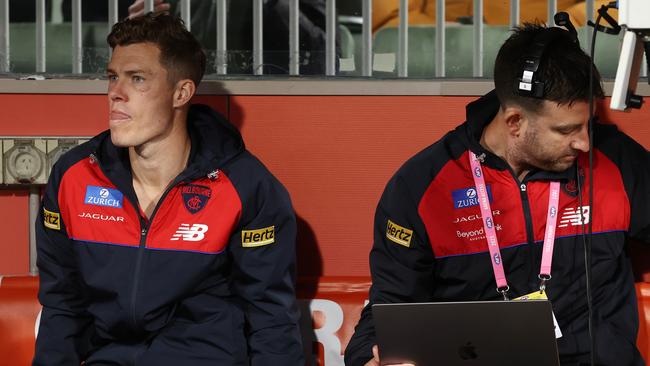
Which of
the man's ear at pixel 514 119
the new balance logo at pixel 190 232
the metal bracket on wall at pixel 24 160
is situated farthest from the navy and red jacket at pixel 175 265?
the man's ear at pixel 514 119

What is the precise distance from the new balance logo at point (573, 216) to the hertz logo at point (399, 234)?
49cm

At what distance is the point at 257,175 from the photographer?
411 cm

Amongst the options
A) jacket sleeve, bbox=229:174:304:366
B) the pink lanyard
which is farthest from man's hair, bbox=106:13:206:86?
the pink lanyard

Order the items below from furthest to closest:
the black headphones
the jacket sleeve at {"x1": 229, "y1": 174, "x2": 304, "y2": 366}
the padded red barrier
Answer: the padded red barrier < the jacket sleeve at {"x1": 229, "y1": 174, "x2": 304, "y2": 366} < the black headphones

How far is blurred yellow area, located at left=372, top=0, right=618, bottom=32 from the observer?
459 cm

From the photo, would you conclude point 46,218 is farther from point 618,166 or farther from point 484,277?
point 618,166

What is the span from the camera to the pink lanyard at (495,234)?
3824 millimetres

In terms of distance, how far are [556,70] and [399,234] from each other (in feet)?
2.45

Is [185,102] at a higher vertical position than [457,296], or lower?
higher

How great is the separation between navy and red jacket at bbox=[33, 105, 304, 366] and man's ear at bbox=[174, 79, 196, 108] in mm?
164

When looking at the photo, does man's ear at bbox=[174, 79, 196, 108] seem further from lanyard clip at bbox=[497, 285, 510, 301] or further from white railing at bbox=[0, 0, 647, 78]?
lanyard clip at bbox=[497, 285, 510, 301]

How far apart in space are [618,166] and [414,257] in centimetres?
76

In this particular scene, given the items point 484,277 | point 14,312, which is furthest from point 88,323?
point 484,277

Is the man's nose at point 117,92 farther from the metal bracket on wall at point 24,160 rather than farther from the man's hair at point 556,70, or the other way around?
the man's hair at point 556,70
